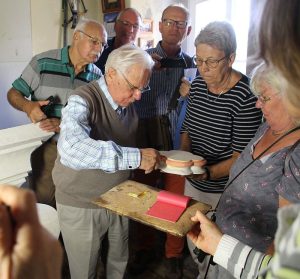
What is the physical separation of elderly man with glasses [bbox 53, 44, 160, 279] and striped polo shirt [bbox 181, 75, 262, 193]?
386mm

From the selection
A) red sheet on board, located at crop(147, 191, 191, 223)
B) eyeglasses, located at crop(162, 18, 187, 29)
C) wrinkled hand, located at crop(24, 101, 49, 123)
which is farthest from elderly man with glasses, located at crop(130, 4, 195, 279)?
red sheet on board, located at crop(147, 191, 191, 223)

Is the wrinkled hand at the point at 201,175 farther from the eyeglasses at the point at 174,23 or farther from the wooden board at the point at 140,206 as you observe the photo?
the eyeglasses at the point at 174,23

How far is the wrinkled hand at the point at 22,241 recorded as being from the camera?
373 mm

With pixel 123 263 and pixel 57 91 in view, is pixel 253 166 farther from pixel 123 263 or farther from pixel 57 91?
pixel 57 91

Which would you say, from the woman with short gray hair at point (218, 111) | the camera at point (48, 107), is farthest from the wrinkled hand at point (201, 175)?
the camera at point (48, 107)

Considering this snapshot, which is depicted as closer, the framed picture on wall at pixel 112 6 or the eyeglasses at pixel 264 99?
the eyeglasses at pixel 264 99

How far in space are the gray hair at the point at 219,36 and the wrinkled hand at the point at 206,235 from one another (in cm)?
91

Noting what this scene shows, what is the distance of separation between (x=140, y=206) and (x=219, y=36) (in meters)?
0.95

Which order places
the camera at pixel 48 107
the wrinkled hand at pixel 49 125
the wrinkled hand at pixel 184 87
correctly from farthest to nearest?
the wrinkled hand at pixel 184 87 → the camera at pixel 48 107 → the wrinkled hand at pixel 49 125

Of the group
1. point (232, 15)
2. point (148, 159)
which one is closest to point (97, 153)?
point (148, 159)

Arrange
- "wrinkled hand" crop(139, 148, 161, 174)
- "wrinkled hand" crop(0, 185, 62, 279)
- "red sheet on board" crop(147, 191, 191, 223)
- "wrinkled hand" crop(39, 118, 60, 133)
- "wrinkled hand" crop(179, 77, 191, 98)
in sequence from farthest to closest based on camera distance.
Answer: "wrinkled hand" crop(179, 77, 191, 98), "wrinkled hand" crop(39, 118, 60, 133), "wrinkled hand" crop(139, 148, 161, 174), "red sheet on board" crop(147, 191, 191, 223), "wrinkled hand" crop(0, 185, 62, 279)

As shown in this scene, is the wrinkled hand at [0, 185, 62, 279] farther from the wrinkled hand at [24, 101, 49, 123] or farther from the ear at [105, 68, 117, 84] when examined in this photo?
the wrinkled hand at [24, 101, 49, 123]

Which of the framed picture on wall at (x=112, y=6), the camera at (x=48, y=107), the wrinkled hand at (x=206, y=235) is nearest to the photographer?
the wrinkled hand at (x=206, y=235)

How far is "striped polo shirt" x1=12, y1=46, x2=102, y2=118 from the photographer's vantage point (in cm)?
203
